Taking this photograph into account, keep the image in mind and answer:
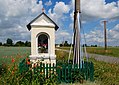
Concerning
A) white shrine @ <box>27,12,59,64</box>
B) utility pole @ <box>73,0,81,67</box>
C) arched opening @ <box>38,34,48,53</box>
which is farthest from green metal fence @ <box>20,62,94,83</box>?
arched opening @ <box>38,34,48,53</box>

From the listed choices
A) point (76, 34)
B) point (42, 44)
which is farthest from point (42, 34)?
point (76, 34)

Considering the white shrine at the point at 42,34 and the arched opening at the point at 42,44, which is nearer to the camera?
the white shrine at the point at 42,34

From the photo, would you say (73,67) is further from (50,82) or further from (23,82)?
(23,82)

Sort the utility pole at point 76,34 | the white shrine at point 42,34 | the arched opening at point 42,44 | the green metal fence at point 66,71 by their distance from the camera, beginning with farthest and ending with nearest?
1. the arched opening at point 42,44
2. the utility pole at point 76,34
3. the white shrine at point 42,34
4. the green metal fence at point 66,71

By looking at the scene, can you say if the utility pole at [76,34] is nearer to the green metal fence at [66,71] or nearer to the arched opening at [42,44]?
the green metal fence at [66,71]

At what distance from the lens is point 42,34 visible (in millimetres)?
9469

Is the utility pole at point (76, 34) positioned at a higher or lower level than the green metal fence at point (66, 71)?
higher

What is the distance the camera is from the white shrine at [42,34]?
902 centimetres

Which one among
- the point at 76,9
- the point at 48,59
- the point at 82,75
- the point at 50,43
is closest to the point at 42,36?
the point at 50,43

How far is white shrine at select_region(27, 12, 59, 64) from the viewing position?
902 cm

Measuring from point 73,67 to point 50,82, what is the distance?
1.22 metres

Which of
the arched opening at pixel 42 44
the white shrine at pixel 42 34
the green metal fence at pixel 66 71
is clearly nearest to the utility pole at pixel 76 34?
the white shrine at pixel 42 34

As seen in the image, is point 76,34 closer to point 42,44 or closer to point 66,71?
point 42,44

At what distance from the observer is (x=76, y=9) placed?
9805 mm
